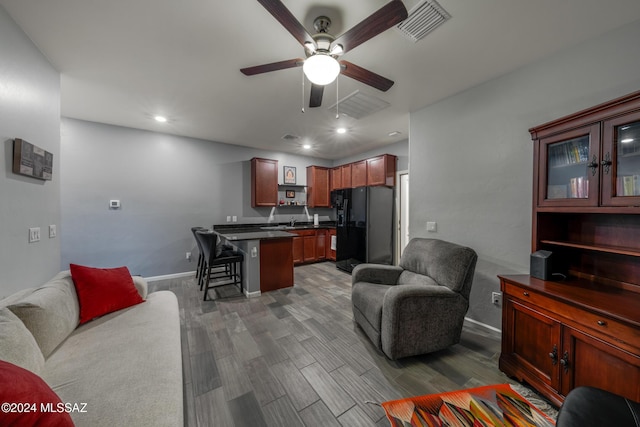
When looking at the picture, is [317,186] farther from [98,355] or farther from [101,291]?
[98,355]

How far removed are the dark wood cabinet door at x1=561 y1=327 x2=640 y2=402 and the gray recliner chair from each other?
0.67m

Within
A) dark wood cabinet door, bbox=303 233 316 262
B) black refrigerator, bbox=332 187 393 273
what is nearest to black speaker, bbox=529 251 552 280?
black refrigerator, bbox=332 187 393 273

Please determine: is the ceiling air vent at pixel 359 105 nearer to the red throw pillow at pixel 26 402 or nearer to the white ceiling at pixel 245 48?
the white ceiling at pixel 245 48

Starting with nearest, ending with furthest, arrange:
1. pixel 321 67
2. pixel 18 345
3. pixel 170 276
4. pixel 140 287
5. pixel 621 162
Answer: pixel 18 345
pixel 621 162
pixel 321 67
pixel 140 287
pixel 170 276

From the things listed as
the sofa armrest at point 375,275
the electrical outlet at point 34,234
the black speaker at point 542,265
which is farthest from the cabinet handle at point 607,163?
the electrical outlet at point 34,234

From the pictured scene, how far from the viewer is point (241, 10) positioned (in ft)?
5.12

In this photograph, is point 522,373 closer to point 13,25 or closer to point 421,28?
point 421,28

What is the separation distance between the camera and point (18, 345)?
41.0 inches

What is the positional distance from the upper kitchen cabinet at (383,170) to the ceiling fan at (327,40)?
2718 mm

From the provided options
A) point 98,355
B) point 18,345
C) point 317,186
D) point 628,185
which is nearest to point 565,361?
point 628,185

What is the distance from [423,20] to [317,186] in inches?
170

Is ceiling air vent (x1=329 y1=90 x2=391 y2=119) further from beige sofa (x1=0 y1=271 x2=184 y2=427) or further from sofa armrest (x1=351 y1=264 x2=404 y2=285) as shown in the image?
beige sofa (x1=0 y1=271 x2=184 y2=427)

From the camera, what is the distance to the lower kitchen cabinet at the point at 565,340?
3.79ft

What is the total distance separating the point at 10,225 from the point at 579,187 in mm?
4157
